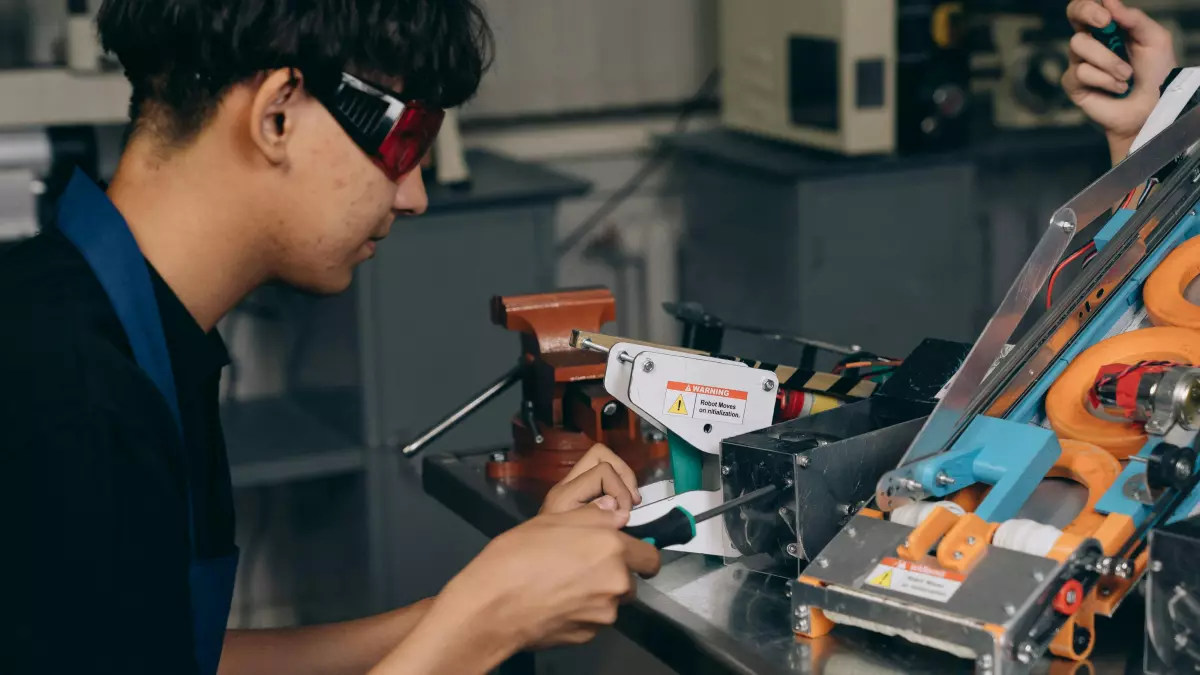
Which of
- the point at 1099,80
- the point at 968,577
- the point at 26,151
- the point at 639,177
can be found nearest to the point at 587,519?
the point at 968,577

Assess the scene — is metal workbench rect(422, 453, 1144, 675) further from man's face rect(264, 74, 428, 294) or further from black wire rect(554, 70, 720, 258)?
black wire rect(554, 70, 720, 258)

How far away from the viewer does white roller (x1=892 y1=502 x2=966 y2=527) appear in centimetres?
99

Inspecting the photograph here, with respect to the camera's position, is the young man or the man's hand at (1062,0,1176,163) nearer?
the young man

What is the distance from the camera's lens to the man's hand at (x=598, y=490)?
1.14 metres

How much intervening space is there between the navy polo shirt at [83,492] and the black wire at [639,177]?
2073 millimetres

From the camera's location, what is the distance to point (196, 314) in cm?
109

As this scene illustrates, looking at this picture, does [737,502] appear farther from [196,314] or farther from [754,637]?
[196,314]

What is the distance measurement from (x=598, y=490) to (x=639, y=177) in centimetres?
198

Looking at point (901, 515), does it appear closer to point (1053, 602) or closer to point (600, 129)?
point (1053, 602)

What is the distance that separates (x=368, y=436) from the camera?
242 centimetres

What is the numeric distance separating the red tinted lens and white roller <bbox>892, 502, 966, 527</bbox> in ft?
1.50

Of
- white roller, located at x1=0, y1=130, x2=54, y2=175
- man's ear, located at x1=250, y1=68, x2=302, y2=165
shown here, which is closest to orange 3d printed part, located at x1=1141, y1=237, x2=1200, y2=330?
man's ear, located at x1=250, y1=68, x2=302, y2=165

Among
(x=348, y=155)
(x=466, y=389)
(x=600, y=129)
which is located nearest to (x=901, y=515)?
(x=348, y=155)

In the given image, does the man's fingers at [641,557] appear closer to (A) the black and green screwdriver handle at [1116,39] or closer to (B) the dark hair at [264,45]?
(B) the dark hair at [264,45]
